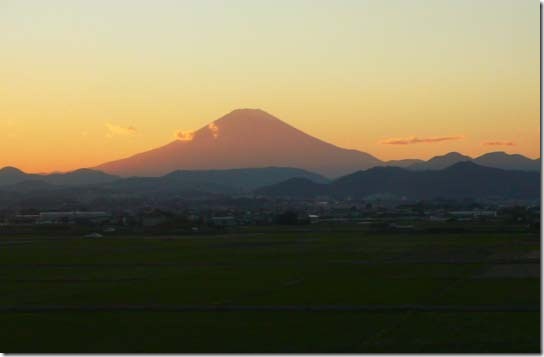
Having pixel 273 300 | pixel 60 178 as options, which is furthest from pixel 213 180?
pixel 273 300

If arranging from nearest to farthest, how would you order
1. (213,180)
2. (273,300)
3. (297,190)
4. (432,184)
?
(273,300) < (432,184) < (297,190) < (213,180)

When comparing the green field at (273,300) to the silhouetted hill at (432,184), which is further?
the silhouetted hill at (432,184)

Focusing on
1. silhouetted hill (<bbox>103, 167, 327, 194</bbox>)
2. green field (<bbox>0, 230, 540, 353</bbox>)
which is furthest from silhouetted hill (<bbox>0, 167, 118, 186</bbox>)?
green field (<bbox>0, 230, 540, 353</bbox>)

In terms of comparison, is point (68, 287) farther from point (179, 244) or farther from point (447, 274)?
point (179, 244)

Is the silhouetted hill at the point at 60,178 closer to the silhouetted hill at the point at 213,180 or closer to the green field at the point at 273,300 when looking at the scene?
the silhouetted hill at the point at 213,180

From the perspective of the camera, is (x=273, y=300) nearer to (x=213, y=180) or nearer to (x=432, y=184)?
(x=432, y=184)

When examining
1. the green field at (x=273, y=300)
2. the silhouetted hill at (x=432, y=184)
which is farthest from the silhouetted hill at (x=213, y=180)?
the green field at (x=273, y=300)

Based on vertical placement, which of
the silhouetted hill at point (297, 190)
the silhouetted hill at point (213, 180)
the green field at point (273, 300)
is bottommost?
the green field at point (273, 300)
